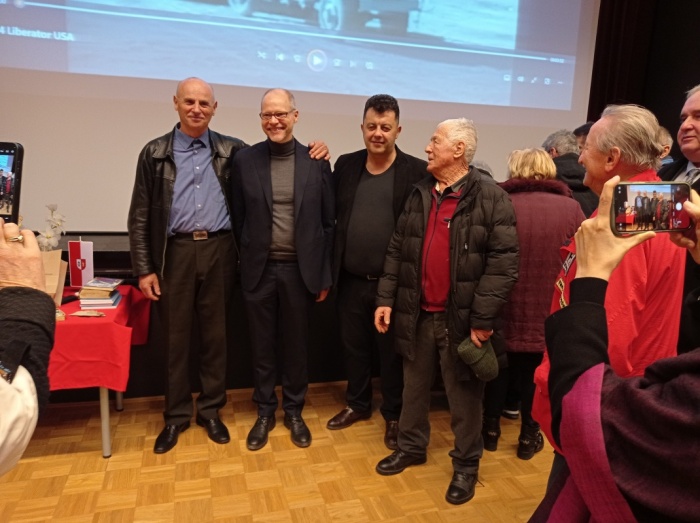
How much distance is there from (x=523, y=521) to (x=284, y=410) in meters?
1.24

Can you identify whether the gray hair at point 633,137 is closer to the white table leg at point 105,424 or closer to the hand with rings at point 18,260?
the hand with rings at point 18,260

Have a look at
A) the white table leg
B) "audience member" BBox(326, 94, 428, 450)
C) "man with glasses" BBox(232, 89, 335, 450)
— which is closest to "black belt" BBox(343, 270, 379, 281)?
"audience member" BBox(326, 94, 428, 450)

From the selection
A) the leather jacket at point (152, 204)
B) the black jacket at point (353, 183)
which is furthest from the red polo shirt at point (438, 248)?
the leather jacket at point (152, 204)

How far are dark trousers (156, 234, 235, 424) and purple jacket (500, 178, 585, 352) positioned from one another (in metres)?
1.38

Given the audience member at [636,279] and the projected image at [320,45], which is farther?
the projected image at [320,45]

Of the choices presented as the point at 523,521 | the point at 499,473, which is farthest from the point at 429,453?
the point at 523,521

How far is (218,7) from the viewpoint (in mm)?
3186

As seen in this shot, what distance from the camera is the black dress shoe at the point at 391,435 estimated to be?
2.52 meters

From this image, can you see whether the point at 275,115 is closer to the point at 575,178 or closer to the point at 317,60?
the point at 317,60

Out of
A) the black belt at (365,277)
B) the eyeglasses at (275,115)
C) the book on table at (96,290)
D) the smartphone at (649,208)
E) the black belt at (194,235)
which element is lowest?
the book on table at (96,290)

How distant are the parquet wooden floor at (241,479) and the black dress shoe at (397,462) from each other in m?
0.03

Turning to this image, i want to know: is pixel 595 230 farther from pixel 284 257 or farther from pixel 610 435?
pixel 284 257

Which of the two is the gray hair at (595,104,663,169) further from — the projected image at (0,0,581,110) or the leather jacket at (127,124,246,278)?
the projected image at (0,0,581,110)

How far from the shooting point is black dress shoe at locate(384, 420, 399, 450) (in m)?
2.52
